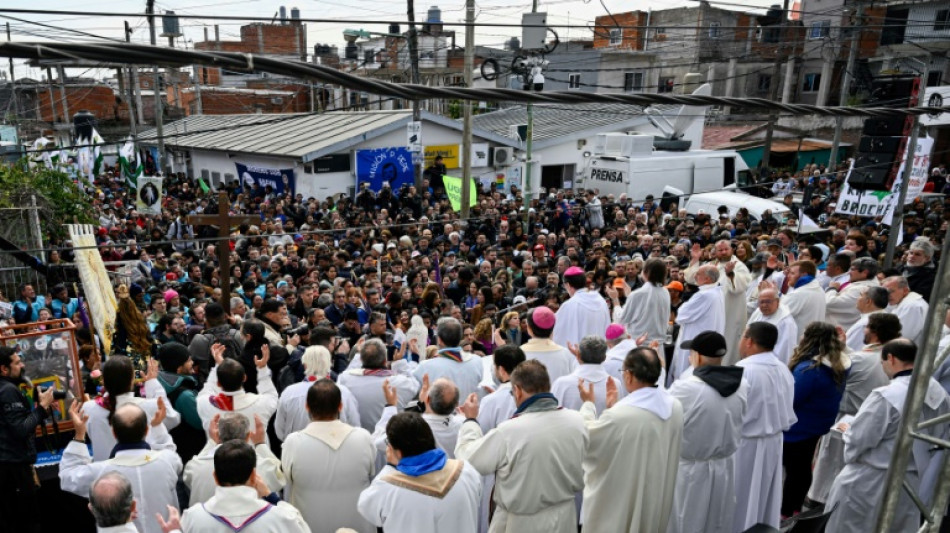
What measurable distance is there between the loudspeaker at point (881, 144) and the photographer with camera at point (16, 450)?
864cm

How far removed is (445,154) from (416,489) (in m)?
20.8

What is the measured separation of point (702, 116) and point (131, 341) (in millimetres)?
22328

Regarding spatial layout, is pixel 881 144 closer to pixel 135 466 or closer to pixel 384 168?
pixel 135 466

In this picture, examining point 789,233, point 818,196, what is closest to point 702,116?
point 818,196

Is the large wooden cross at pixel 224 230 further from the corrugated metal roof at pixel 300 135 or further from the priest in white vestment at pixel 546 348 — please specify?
the corrugated metal roof at pixel 300 135

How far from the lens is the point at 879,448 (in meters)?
4.74

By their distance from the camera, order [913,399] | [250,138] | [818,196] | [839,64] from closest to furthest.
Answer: [913,399]
[818,196]
[250,138]
[839,64]

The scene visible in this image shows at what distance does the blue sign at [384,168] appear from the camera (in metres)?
22.0

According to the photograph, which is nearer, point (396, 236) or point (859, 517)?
point (859, 517)

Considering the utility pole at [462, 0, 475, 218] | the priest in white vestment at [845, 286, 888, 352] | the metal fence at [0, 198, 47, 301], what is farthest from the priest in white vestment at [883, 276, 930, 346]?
the metal fence at [0, 198, 47, 301]

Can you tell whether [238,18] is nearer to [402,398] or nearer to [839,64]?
[402,398]

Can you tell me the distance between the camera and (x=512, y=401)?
15.5 feet

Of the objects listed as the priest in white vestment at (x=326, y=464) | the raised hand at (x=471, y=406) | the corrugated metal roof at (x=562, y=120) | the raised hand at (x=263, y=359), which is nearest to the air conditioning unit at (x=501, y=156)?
the corrugated metal roof at (x=562, y=120)

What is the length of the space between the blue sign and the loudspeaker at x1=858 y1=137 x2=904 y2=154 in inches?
596
